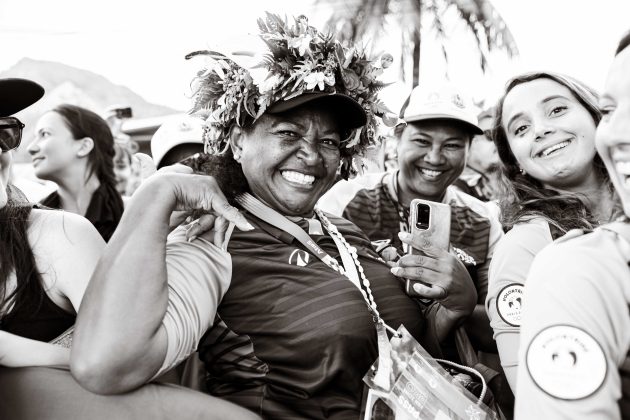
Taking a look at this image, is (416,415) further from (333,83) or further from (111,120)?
(111,120)

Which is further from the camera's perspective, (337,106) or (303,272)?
(337,106)

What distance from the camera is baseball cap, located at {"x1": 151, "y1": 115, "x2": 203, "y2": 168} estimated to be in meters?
3.97

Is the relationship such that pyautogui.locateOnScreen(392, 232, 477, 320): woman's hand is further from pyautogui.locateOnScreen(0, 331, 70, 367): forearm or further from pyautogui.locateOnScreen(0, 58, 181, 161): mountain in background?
pyautogui.locateOnScreen(0, 58, 181, 161): mountain in background

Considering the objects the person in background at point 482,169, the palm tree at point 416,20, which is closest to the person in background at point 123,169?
the person in background at point 482,169

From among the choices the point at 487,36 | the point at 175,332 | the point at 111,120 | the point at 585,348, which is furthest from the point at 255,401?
the point at 487,36

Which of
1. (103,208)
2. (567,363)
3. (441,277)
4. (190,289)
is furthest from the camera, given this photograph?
(103,208)

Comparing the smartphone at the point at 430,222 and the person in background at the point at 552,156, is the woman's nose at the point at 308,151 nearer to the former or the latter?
the smartphone at the point at 430,222

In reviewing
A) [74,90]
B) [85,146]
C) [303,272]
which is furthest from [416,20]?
[303,272]

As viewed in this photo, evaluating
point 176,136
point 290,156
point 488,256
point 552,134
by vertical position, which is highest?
point 552,134

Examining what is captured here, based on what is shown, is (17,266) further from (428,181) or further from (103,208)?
(103,208)

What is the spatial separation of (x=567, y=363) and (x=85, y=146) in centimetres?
420

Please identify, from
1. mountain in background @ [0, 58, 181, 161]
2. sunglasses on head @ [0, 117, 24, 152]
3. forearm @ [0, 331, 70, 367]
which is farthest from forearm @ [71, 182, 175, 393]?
mountain in background @ [0, 58, 181, 161]

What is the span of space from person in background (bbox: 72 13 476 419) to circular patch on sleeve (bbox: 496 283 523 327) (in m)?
0.32

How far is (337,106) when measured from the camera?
2537mm
